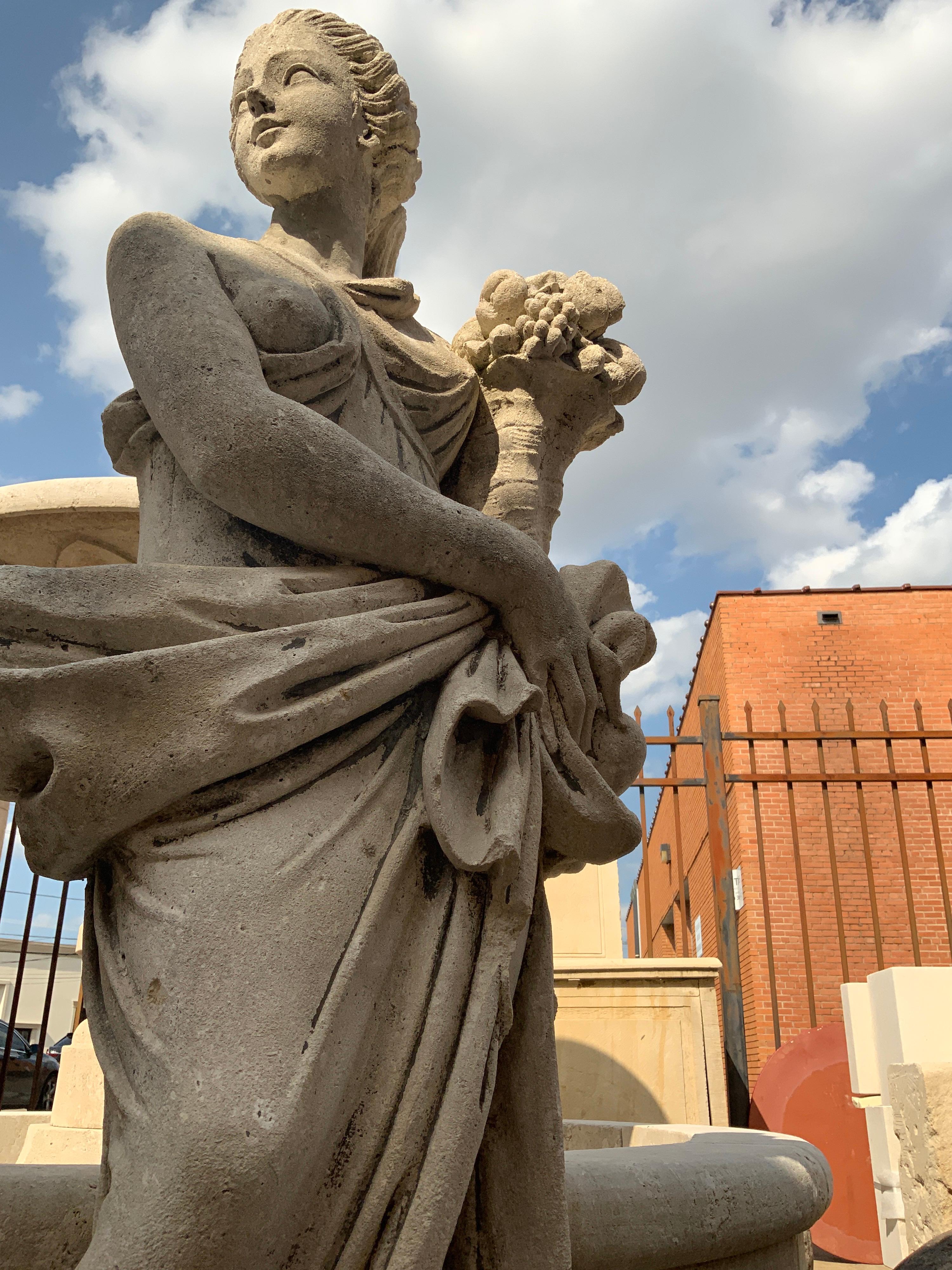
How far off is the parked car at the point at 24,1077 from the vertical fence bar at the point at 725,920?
4.08m

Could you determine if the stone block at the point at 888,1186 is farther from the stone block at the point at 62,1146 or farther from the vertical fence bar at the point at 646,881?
the stone block at the point at 62,1146

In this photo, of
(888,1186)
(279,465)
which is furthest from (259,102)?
(888,1186)

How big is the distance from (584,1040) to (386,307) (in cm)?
369

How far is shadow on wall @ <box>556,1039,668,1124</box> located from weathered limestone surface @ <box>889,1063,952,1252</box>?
1.19m

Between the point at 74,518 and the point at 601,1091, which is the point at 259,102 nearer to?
the point at 74,518

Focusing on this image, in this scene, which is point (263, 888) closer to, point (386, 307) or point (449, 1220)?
point (449, 1220)

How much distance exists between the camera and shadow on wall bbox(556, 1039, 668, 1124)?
4.59 meters

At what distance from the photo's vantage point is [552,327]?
2.35 meters

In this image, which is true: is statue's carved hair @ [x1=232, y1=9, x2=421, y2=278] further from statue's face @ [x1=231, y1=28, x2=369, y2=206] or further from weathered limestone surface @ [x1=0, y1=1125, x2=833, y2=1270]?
weathered limestone surface @ [x1=0, y1=1125, x2=833, y2=1270]

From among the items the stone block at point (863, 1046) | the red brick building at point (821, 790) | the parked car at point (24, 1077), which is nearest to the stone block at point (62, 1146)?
the parked car at point (24, 1077)

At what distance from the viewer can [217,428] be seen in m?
1.65

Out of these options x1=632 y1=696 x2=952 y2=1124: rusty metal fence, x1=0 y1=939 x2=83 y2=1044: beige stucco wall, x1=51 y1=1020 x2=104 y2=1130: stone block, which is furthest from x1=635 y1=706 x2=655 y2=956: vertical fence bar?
x1=0 y1=939 x2=83 y2=1044: beige stucco wall

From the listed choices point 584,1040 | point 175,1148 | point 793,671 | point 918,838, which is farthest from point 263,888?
point 793,671

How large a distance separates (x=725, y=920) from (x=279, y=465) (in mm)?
5105
